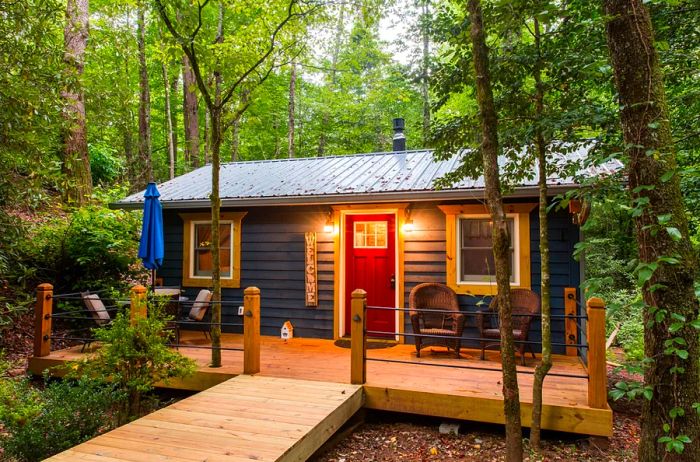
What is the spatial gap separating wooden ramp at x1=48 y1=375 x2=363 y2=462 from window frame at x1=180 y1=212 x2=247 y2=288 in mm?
3009

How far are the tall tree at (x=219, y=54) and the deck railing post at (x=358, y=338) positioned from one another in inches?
62.4

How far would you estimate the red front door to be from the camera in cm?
666

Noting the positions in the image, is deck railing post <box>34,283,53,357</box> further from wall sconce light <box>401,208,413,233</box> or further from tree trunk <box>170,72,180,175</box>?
tree trunk <box>170,72,180,175</box>

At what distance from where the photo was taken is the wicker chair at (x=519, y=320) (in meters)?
5.22

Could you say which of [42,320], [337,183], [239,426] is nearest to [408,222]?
[337,183]

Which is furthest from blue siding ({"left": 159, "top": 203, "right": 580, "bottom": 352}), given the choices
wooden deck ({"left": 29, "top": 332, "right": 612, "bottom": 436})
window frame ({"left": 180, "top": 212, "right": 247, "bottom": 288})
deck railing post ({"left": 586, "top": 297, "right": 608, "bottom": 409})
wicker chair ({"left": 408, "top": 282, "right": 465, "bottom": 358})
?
deck railing post ({"left": 586, "top": 297, "right": 608, "bottom": 409})

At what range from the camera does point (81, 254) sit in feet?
24.4

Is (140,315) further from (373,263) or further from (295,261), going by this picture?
(373,263)

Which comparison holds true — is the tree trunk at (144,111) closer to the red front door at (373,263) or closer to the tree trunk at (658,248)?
the red front door at (373,263)

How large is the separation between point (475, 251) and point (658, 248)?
3867 mm

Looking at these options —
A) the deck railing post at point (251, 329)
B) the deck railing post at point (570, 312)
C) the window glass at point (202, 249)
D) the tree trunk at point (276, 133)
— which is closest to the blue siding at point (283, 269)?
the window glass at point (202, 249)

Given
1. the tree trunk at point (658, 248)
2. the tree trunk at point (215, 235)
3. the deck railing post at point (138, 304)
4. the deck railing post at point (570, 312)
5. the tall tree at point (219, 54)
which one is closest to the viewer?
the tree trunk at point (658, 248)

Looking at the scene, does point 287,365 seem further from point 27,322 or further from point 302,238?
point 27,322

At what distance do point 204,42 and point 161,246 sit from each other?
9.09 ft
